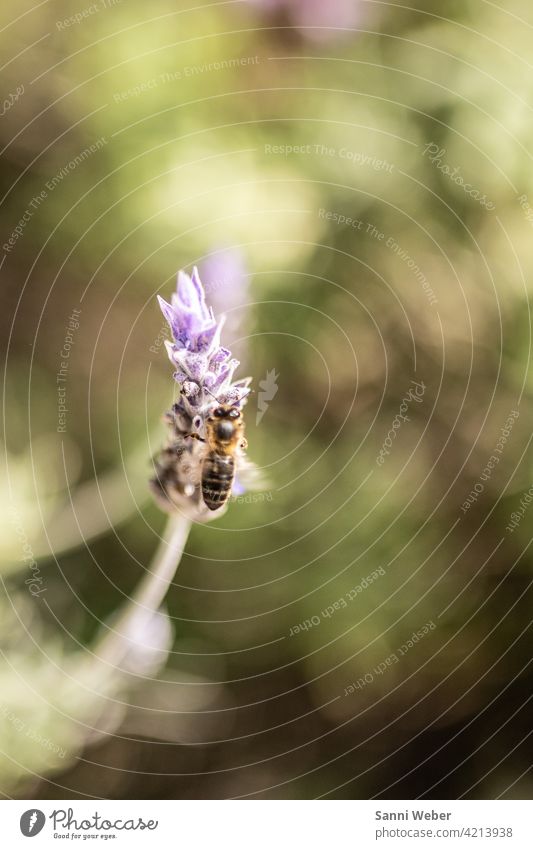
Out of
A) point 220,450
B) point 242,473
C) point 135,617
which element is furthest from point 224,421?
point 135,617

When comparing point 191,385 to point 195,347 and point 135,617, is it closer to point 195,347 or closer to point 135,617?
point 195,347

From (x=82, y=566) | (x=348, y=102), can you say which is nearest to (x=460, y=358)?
(x=348, y=102)

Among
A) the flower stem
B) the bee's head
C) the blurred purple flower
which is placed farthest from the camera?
the flower stem

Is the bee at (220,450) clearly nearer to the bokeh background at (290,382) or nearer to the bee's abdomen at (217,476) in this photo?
the bee's abdomen at (217,476)

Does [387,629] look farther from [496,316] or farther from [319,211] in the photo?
[319,211]

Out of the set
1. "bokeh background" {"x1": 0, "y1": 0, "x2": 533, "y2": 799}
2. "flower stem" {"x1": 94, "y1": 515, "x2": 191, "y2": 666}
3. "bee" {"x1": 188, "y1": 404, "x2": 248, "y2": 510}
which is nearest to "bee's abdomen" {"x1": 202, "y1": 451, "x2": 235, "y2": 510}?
"bee" {"x1": 188, "y1": 404, "x2": 248, "y2": 510}

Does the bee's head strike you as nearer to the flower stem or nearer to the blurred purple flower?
the blurred purple flower
